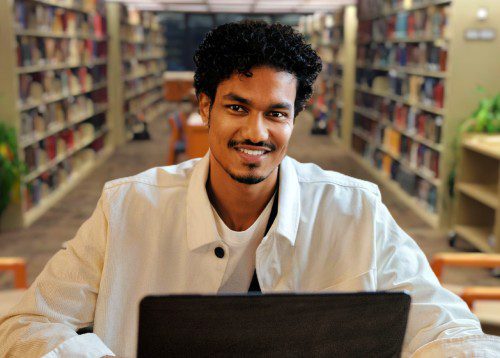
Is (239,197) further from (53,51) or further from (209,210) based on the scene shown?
(53,51)

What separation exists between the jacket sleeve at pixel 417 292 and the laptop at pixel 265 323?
0.31m

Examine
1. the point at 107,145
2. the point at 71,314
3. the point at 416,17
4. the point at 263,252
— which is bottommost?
the point at 107,145

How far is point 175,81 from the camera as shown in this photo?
13547 millimetres

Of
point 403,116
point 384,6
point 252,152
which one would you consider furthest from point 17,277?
point 384,6

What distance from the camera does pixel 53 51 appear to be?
651 cm

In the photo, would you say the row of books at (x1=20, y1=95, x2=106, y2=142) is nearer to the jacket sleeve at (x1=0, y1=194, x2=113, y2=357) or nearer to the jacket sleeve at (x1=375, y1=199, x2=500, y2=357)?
the jacket sleeve at (x1=0, y1=194, x2=113, y2=357)

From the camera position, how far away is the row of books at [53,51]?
5.60 m

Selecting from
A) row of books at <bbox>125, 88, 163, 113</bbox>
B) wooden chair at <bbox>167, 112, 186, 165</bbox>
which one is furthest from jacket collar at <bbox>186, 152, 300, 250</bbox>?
row of books at <bbox>125, 88, 163, 113</bbox>

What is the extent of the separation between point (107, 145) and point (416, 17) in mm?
4714

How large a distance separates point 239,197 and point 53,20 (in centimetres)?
573

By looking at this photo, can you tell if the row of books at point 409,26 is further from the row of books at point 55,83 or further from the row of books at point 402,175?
the row of books at point 55,83

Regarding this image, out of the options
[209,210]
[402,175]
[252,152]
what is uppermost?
[252,152]

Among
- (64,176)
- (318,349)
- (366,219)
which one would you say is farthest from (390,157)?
(318,349)

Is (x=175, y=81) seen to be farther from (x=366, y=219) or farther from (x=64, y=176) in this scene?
(x=366, y=219)
